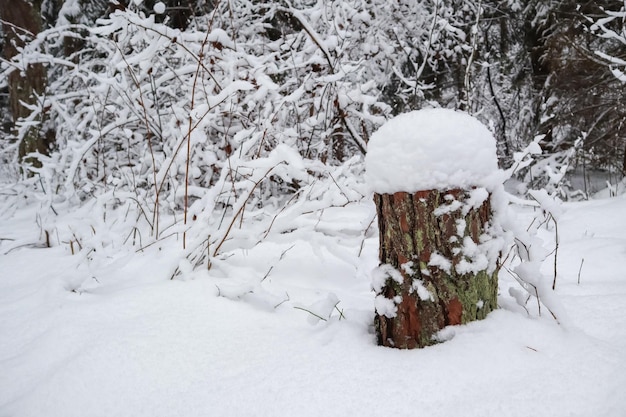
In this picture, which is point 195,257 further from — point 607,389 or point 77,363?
point 607,389

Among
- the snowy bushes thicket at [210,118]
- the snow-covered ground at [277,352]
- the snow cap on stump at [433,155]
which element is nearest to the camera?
the snow-covered ground at [277,352]

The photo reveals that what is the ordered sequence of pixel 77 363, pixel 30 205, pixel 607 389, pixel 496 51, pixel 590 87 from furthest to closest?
pixel 496 51
pixel 590 87
pixel 30 205
pixel 77 363
pixel 607 389

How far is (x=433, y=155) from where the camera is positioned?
1.09 m

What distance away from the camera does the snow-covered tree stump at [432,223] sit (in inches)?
43.7

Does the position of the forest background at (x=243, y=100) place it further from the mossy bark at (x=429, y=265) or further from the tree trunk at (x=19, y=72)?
the mossy bark at (x=429, y=265)

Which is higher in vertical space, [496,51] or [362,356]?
[496,51]

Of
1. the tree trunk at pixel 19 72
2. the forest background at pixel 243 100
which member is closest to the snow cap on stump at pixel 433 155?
the forest background at pixel 243 100

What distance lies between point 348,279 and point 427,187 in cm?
92

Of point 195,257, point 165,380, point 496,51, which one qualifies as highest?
point 496,51

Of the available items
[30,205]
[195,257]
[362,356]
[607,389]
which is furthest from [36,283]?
[30,205]

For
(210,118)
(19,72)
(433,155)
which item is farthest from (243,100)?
(19,72)

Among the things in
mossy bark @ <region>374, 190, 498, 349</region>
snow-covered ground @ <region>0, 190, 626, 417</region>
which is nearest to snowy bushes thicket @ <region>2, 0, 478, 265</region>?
snow-covered ground @ <region>0, 190, 626, 417</region>

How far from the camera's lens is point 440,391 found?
0.97 metres

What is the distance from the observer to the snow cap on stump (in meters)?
1.09
